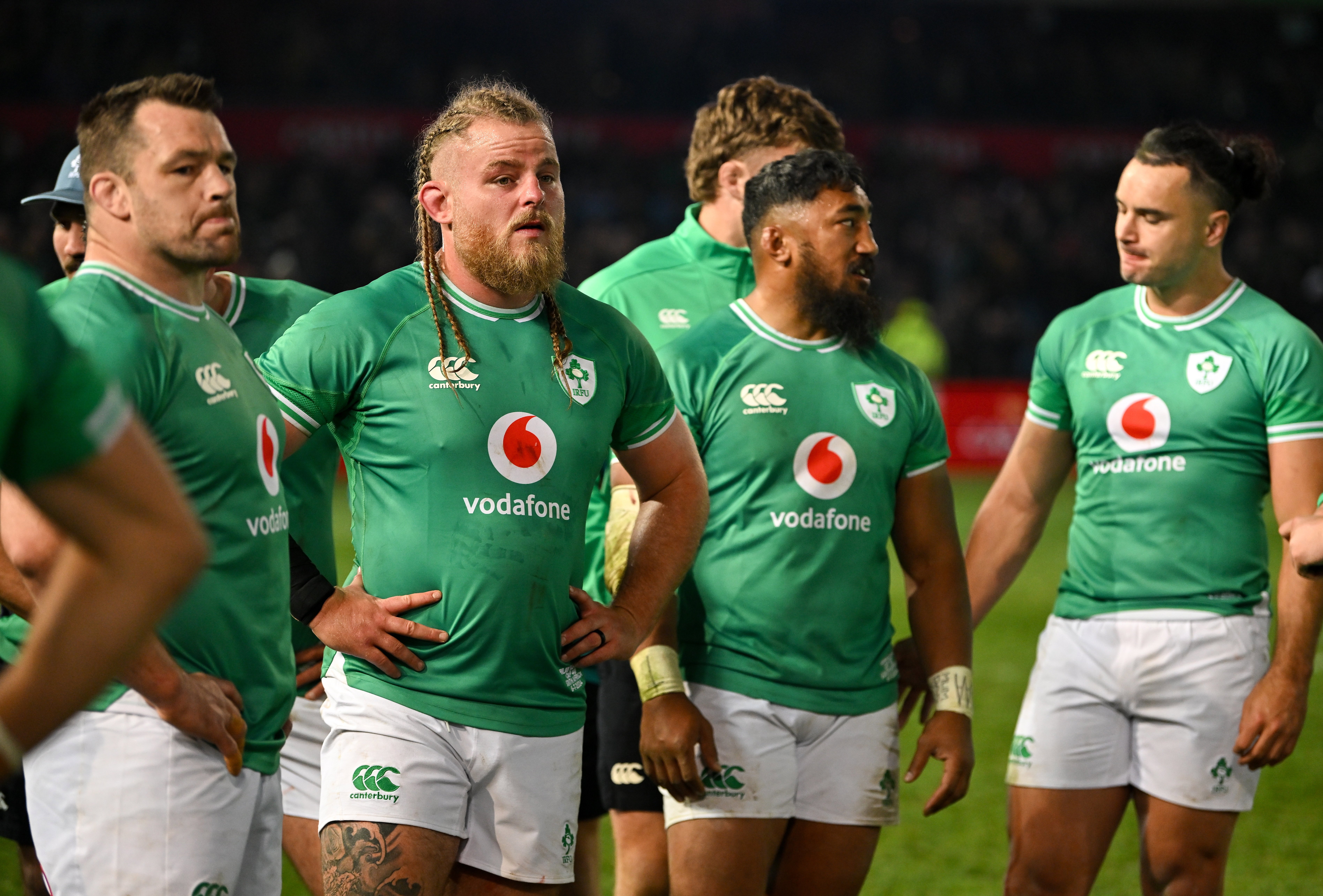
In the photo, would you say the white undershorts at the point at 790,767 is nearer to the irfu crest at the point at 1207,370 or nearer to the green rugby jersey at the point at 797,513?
the green rugby jersey at the point at 797,513

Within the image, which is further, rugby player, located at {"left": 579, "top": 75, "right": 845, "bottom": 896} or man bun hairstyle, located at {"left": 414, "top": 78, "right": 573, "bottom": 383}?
rugby player, located at {"left": 579, "top": 75, "right": 845, "bottom": 896}

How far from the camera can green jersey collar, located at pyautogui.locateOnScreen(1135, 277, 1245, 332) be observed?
4.57m

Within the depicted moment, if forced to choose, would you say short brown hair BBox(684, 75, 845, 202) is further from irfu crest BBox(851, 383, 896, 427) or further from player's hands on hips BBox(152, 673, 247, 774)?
player's hands on hips BBox(152, 673, 247, 774)

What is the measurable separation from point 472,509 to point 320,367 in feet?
1.58

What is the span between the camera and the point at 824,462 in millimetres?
3945

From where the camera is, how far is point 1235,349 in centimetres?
448

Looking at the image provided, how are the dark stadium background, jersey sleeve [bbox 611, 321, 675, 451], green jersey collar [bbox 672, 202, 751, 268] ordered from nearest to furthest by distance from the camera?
jersey sleeve [bbox 611, 321, 675, 451] < green jersey collar [bbox 672, 202, 751, 268] < the dark stadium background

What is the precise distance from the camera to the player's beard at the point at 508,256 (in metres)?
3.47

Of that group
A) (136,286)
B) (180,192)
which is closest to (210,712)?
(136,286)

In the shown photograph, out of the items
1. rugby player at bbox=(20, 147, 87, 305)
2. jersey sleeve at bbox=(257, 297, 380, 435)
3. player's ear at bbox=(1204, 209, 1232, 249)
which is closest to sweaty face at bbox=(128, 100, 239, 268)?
jersey sleeve at bbox=(257, 297, 380, 435)

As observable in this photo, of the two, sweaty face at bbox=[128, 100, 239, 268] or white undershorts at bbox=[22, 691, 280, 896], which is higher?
sweaty face at bbox=[128, 100, 239, 268]

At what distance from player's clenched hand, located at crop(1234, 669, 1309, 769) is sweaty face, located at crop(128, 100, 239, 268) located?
3.17 meters

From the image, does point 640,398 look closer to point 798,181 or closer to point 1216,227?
point 798,181

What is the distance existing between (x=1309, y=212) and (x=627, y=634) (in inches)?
943
